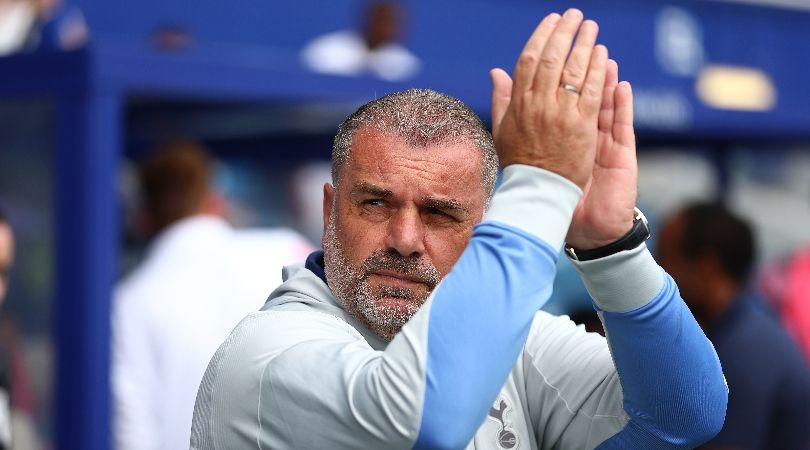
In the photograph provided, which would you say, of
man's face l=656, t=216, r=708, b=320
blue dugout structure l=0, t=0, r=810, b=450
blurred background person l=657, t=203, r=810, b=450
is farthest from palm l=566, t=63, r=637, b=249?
blue dugout structure l=0, t=0, r=810, b=450

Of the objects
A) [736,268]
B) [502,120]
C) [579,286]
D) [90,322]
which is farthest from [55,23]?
[502,120]

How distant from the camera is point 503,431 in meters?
1.95

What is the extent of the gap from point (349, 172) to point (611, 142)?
1.30ft

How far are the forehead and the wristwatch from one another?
0.65ft

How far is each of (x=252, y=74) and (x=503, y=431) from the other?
115 inches

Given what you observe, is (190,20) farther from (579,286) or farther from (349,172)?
(349,172)

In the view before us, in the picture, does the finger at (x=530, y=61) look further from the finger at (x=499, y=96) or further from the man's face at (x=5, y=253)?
the man's face at (x=5, y=253)

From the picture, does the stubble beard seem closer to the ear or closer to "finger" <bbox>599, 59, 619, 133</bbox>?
the ear

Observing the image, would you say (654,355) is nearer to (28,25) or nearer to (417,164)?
(417,164)

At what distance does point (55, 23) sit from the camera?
17.0 feet

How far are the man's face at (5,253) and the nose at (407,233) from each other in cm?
218

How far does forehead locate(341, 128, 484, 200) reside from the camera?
1.89 m

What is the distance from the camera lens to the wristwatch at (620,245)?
5.89ft

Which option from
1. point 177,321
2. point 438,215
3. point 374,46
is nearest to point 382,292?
point 438,215
